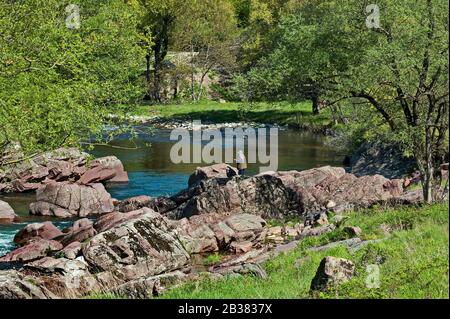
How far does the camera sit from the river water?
35.8 metres

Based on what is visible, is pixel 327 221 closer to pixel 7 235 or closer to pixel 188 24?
pixel 7 235

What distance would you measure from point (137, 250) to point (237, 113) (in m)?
54.8

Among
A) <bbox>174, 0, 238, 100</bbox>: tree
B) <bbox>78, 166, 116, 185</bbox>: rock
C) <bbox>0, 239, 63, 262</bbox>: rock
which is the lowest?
<bbox>0, 239, 63, 262</bbox>: rock

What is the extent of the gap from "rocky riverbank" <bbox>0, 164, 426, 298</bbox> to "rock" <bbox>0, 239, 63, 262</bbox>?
1.6 inches

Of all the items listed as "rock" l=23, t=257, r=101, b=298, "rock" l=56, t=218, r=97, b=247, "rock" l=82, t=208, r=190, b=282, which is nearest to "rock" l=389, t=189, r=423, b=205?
"rock" l=82, t=208, r=190, b=282

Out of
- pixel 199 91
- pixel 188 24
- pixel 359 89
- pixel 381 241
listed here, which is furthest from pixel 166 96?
pixel 381 241

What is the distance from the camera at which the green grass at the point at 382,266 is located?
444 inches

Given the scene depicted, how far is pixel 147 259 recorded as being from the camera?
2273cm

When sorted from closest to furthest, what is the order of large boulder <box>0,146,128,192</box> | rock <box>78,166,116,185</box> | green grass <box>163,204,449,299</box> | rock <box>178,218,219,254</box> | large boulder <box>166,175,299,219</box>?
green grass <box>163,204,449,299</box>
rock <box>178,218,219,254</box>
large boulder <box>166,175,299,219</box>
large boulder <box>0,146,128,192</box>
rock <box>78,166,116,185</box>

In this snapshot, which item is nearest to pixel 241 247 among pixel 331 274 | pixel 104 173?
pixel 331 274

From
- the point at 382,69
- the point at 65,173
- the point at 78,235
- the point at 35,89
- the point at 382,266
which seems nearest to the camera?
the point at 382,266

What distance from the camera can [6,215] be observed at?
33.1 m

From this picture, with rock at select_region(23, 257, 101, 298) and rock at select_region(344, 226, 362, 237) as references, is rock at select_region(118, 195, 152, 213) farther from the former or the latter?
rock at select_region(344, 226, 362, 237)

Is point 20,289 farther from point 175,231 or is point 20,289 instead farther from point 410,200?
point 410,200
